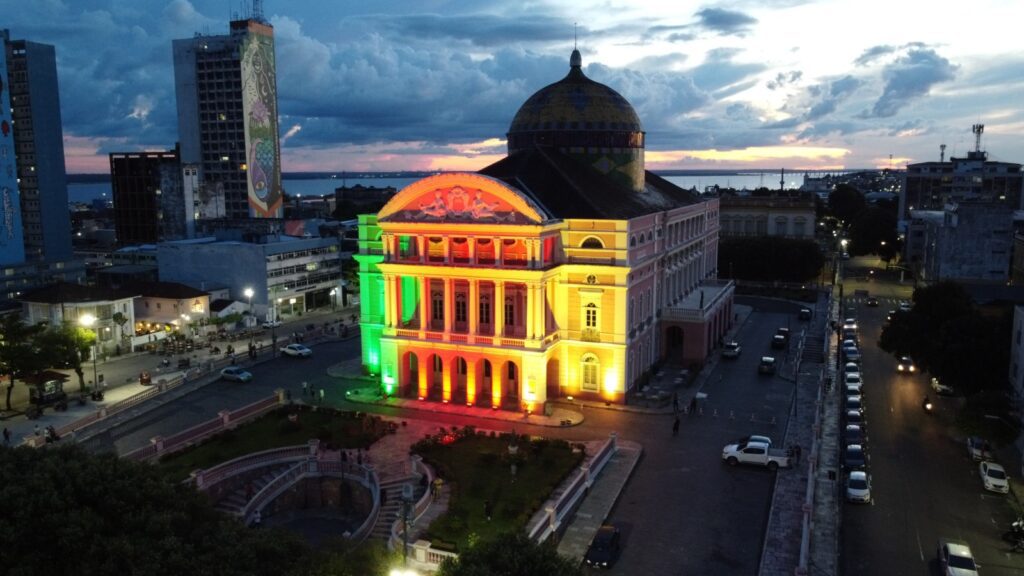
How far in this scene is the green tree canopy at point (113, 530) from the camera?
788 inches

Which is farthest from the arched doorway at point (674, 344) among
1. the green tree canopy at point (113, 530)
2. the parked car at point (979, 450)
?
the green tree canopy at point (113, 530)

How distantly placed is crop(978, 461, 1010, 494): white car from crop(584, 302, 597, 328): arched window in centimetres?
2218

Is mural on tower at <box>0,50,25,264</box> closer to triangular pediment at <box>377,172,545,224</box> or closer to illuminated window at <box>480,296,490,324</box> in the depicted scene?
triangular pediment at <box>377,172,545,224</box>

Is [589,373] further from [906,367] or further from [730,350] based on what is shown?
[906,367]

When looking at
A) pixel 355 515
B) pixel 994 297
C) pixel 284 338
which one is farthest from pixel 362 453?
pixel 994 297

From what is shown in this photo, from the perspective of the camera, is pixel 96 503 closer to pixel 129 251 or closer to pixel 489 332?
pixel 489 332

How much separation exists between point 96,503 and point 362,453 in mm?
18393

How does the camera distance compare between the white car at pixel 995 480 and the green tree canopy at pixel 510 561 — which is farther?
the white car at pixel 995 480

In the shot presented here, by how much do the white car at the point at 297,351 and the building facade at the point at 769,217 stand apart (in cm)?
6754

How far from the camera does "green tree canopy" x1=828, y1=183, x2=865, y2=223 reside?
6166 inches

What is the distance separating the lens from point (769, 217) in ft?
358

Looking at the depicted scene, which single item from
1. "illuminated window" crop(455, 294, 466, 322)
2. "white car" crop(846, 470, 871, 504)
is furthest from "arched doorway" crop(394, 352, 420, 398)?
"white car" crop(846, 470, 871, 504)

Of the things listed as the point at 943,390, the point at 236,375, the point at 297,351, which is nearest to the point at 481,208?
the point at 236,375

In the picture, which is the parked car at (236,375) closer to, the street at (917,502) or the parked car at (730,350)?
the parked car at (730,350)
